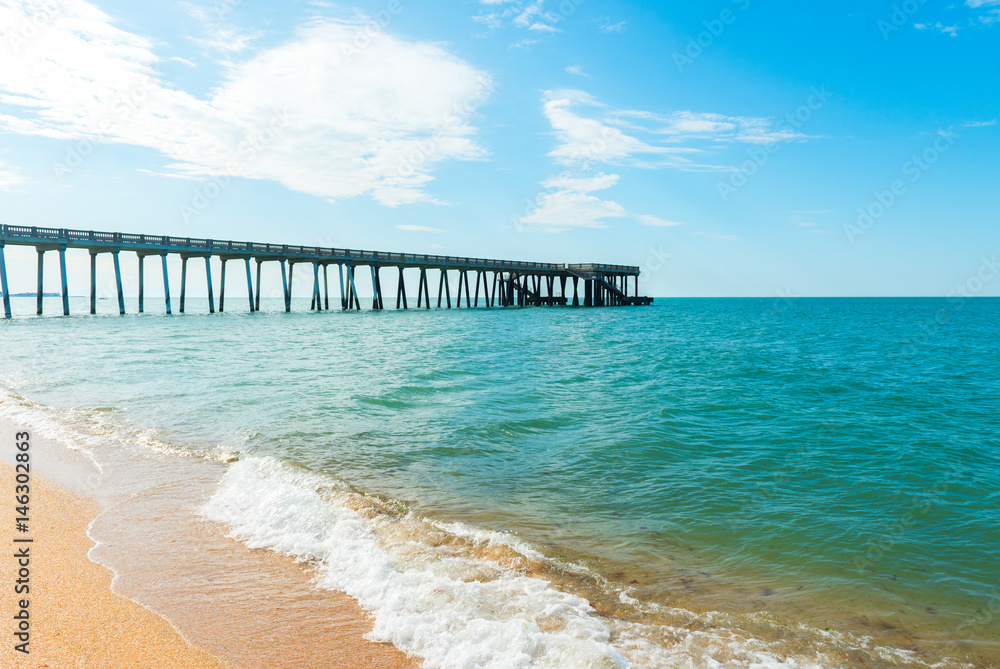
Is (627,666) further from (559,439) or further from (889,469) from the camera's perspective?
(889,469)

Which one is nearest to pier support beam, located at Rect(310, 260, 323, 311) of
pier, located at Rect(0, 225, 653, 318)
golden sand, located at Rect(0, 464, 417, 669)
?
pier, located at Rect(0, 225, 653, 318)

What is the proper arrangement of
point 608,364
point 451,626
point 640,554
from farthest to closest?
point 608,364
point 640,554
point 451,626

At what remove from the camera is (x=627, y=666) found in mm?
4254

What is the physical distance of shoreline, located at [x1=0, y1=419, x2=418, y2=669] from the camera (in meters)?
4.27

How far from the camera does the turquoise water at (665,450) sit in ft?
20.2

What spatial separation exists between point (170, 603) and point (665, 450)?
8.85 meters

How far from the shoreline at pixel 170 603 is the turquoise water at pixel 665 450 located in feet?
7.98

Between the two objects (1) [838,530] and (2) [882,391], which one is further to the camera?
(2) [882,391]

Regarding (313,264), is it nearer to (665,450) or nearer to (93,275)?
(93,275)

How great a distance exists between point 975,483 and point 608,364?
15877mm

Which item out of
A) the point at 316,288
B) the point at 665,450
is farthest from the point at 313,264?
the point at 665,450

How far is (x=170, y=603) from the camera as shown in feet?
16.5

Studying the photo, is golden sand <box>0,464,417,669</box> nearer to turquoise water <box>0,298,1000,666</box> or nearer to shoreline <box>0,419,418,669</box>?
shoreline <box>0,419,418,669</box>

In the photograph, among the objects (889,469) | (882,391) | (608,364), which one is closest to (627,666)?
(889,469)
